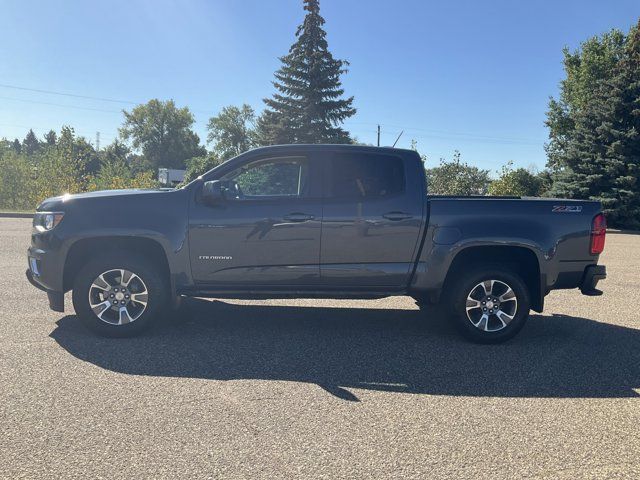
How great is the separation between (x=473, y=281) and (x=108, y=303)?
3.67 metres

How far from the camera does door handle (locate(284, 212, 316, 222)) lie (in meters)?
4.79

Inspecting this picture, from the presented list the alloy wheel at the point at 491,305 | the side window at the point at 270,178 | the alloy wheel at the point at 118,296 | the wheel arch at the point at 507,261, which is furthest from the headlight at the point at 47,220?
the alloy wheel at the point at 491,305

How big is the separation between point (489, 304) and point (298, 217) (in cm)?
215

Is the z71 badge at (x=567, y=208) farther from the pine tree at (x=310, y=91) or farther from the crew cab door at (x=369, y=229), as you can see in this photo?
the pine tree at (x=310, y=91)

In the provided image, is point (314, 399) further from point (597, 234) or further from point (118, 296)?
point (597, 234)

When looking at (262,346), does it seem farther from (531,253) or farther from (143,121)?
(143,121)

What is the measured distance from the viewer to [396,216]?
485cm

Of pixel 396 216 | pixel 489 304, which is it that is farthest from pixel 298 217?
pixel 489 304

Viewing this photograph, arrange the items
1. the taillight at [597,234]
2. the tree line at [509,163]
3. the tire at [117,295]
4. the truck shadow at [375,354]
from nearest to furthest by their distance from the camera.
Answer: the truck shadow at [375,354] < the tire at [117,295] < the taillight at [597,234] < the tree line at [509,163]

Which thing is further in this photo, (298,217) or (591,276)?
(591,276)

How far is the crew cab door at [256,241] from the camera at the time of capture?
479 cm

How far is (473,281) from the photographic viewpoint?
4887mm

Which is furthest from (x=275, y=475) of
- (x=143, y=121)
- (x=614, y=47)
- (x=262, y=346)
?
(x=143, y=121)

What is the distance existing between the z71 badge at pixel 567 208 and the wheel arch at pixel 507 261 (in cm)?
50
